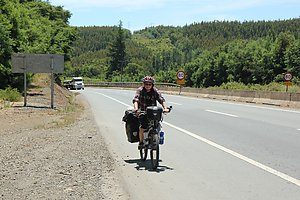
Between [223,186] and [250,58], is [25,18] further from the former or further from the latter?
[250,58]

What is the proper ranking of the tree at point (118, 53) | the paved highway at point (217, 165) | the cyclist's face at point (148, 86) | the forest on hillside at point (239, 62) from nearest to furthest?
Result: the paved highway at point (217, 165) → the cyclist's face at point (148, 86) → the forest on hillside at point (239, 62) → the tree at point (118, 53)

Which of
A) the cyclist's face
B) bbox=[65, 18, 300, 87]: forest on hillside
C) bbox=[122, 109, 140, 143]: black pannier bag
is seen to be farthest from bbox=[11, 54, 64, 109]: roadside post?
bbox=[65, 18, 300, 87]: forest on hillside

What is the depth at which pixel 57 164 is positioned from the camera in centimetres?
910

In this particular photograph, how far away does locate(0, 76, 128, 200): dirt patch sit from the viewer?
6.87 meters

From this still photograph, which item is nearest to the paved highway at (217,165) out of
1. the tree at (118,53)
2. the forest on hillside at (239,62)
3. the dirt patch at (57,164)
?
the dirt patch at (57,164)

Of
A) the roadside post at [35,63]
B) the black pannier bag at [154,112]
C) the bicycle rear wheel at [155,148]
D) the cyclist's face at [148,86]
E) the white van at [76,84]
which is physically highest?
the roadside post at [35,63]

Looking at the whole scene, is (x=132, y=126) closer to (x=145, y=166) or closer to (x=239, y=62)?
(x=145, y=166)

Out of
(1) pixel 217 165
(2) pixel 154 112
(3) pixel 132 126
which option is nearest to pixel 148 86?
(2) pixel 154 112

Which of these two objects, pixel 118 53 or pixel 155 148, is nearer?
pixel 155 148

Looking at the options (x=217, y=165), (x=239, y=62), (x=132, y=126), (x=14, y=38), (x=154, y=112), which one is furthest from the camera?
(x=239, y=62)

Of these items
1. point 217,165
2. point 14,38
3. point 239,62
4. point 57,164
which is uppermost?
point 239,62

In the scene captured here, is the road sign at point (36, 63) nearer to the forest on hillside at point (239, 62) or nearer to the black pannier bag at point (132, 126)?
the black pannier bag at point (132, 126)

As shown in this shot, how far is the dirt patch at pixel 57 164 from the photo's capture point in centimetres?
687

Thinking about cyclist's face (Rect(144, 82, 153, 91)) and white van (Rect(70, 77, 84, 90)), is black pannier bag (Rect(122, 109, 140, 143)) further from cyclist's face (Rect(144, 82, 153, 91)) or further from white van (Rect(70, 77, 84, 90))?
white van (Rect(70, 77, 84, 90))
